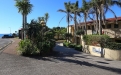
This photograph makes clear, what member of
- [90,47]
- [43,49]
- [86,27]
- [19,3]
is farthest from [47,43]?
[86,27]

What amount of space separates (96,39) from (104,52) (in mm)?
2282

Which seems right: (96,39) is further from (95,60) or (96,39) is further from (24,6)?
(24,6)

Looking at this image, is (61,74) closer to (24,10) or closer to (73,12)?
(24,10)

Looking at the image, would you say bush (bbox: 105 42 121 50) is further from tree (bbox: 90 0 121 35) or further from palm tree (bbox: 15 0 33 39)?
palm tree (bbox: 15 0 33 39)

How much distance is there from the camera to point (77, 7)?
36.3 m

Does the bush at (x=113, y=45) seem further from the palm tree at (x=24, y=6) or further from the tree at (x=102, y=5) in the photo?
the palm tree at (x=24, y=6)

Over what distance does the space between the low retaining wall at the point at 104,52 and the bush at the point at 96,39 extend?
0.61 m

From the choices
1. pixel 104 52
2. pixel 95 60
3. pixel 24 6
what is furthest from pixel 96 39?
pixel 24 6

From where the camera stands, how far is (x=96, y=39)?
20500mm

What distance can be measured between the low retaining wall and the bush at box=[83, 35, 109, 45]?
61 cm

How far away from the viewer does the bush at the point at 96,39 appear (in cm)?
1922

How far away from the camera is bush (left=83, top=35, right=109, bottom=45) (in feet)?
63.1

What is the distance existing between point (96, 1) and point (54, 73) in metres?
15.7

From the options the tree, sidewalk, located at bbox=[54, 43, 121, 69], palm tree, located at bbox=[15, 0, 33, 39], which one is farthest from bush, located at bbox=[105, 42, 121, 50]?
palm tree, located at bbox=[15, 0, 33, 39]
